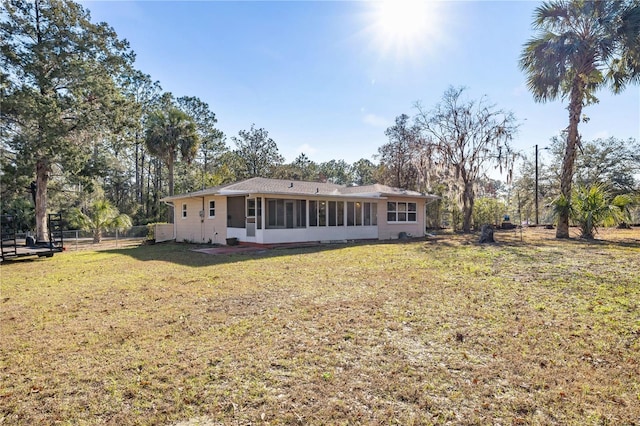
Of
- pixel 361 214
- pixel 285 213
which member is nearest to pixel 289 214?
pixel 285 213

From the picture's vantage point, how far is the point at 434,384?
281cm

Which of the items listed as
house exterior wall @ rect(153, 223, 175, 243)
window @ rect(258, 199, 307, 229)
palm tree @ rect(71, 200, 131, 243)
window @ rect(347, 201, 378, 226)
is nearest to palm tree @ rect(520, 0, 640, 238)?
window @ rect(347, 201, 378, 226)

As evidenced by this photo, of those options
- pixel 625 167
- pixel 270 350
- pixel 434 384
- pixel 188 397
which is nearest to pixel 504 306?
pixel 434 384

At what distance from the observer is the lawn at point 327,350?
248cm

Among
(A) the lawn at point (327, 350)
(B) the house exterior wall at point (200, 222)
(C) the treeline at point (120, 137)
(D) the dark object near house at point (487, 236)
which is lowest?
(A) the lawn at point (327, 350)

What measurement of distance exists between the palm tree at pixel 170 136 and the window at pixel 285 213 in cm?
1277

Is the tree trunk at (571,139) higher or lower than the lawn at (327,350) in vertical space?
higher

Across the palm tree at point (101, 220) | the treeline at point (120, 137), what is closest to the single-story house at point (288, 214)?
the palm tree at point (101, 220)

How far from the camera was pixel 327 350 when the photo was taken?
3484 millimetres

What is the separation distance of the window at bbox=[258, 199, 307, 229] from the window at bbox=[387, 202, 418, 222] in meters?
5.40

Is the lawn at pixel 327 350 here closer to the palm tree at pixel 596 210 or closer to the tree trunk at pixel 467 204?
the palm tree at pixel 596 210

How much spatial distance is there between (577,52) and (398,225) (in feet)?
34.0

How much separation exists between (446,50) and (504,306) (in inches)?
402

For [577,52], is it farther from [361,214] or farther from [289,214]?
[289,214]
